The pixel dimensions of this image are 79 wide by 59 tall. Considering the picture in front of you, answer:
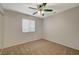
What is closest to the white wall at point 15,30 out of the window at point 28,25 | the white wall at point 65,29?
the window at point 28,25

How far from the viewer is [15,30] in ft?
5.31

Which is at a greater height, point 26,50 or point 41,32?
point 41,32

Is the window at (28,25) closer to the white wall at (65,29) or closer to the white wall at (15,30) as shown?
the white wall at (15,30)

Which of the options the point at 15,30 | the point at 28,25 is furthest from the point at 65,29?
the point at 15,30

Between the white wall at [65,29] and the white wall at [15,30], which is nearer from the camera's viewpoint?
the white wall at [15,30]

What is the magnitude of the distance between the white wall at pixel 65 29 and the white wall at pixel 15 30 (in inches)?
7.1

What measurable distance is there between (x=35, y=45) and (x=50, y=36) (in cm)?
36

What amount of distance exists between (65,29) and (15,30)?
0.96 meters

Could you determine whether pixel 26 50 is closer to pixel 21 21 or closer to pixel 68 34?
pixel 21 21

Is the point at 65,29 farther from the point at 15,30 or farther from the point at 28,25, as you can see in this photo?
the point at 15,30

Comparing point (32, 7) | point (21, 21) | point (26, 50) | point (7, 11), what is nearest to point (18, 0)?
point (32, 7)

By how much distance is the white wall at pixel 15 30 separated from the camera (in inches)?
62.3

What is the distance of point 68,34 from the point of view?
5.73 ft

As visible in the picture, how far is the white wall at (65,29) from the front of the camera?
1703 millimetres
